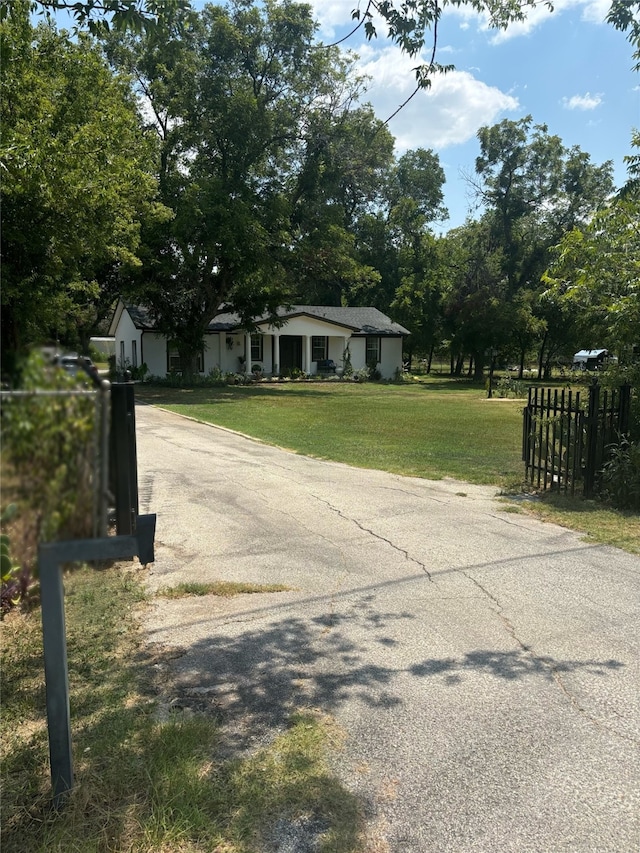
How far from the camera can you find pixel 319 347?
128ft

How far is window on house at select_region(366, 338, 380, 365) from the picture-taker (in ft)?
131

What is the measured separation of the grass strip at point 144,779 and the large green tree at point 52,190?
176cm

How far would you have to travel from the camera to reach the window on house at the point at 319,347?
127 ft

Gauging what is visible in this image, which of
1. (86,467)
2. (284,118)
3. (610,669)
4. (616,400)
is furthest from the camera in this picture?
(284,118)

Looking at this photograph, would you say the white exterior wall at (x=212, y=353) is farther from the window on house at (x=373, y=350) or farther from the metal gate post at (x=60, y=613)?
the metal gate post at (x=60, y=613)

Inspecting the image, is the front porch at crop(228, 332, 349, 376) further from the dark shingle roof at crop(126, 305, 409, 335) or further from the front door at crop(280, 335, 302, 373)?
the dark shingle roof at crop(126, 305, 409, 335)

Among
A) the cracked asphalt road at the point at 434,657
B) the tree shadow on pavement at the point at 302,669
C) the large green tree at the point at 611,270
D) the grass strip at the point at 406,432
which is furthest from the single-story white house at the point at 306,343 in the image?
the tree shadow on pavement at the point at 302,669

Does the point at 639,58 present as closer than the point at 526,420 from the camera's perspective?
Yes

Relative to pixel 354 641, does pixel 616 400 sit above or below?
above

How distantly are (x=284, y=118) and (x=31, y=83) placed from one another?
18417 millimetres

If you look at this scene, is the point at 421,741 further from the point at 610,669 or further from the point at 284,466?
the point at 284,466

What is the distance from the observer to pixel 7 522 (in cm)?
142

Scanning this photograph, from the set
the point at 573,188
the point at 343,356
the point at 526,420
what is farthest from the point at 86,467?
the point at 573,188

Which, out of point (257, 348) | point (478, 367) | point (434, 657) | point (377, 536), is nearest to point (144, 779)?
point (434, 657)
